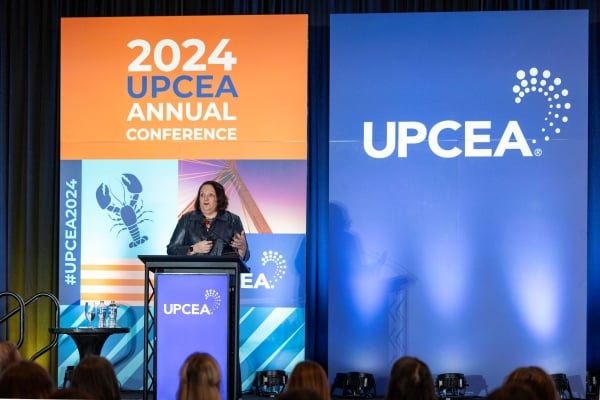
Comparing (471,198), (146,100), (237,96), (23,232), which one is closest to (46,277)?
(23,232)

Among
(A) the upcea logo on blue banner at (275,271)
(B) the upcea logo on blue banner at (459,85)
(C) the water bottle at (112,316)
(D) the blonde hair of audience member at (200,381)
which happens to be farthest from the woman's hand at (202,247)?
(D) the blonde hair of audience member at (200,381)

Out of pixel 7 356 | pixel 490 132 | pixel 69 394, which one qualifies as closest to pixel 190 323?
pixel 7 356

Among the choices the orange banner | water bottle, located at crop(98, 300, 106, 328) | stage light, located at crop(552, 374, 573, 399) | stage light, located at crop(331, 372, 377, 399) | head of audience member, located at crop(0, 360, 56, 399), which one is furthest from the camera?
the orange banner

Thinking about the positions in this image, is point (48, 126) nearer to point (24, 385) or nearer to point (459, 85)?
point (459, 85)

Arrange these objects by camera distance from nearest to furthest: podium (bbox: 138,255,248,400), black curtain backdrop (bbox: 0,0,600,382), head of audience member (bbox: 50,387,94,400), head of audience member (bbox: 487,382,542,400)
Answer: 1. head of audience member (bbox: 487,382,542,400)
2. head of audience member (bbox: 50,387,94,400)
3. podium (bbox: 138,255,248,400)
4. black curtain backdrop (bbox: 0,0,600,382)

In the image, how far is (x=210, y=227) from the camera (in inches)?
315

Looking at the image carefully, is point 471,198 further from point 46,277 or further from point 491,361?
point 46,277

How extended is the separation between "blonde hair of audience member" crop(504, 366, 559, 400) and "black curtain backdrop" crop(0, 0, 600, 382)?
4.57m

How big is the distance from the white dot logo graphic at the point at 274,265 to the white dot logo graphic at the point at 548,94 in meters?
2.33

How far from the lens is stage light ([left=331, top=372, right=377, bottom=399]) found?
7906mm

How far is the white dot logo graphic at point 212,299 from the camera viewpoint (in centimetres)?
612

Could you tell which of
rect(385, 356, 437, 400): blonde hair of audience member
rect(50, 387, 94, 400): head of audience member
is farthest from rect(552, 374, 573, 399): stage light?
rect(50, 387, 94, 400): head of audience member

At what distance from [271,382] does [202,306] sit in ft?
6.85

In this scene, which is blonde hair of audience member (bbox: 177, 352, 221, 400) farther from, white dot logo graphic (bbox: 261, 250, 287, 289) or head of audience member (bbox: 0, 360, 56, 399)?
white dot logo graphic (bbox: 261, 250, 287, 289)
